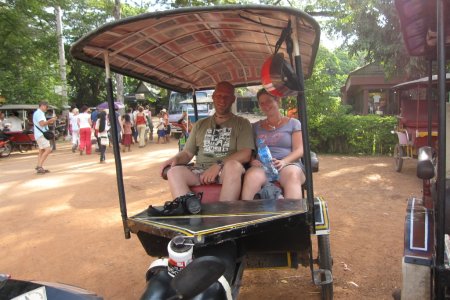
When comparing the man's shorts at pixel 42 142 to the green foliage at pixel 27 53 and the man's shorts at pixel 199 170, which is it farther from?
the green foliage at pixel 27 53

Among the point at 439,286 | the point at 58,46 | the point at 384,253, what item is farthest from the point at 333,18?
the point at 58,46

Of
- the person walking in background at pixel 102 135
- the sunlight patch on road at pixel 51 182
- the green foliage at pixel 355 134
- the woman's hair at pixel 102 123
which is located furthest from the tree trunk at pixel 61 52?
the green foliage at pixel 355 134

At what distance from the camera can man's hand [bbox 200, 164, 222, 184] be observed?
3.62m

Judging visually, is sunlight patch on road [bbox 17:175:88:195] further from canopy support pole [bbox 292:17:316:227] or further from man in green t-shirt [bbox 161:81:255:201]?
canopy support pole [bbox 292:17:316:227]

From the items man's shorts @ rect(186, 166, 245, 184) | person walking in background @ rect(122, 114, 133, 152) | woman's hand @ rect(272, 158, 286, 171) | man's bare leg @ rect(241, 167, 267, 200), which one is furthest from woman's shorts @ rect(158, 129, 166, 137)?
man's bare leg @ rect(241, 167, 267, 200)

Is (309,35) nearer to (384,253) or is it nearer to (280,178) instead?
(280,178)

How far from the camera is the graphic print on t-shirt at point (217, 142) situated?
13.0 ft

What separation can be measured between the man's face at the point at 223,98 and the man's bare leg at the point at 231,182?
0.85 metres

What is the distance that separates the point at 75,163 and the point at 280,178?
32.4 ft

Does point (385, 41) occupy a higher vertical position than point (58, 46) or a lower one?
lower

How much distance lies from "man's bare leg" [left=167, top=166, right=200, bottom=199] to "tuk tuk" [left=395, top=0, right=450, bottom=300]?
181 cm

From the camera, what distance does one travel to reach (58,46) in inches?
774

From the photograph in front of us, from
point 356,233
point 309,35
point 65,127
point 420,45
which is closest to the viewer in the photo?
point 309,35

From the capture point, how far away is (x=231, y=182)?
11.0 feet
